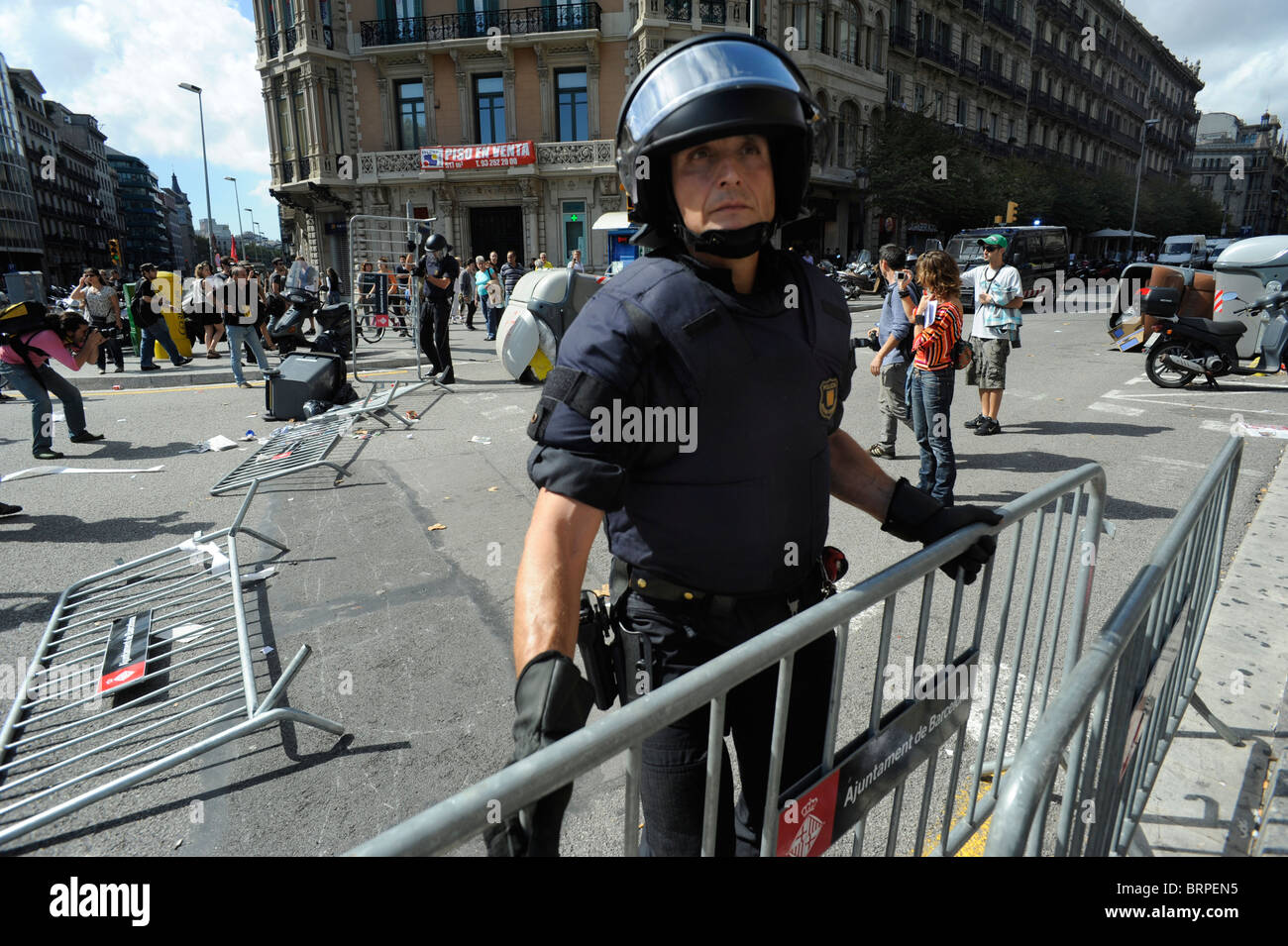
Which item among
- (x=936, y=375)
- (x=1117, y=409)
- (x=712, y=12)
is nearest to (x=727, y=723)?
(x=936, y=375)

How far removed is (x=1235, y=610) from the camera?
3520 millimetres

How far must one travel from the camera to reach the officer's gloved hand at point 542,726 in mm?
983

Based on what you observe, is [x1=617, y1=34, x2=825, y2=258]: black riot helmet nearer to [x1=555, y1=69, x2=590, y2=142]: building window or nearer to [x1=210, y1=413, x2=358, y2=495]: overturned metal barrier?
[x1=210, y1=413, x2=358, y2=495]: overturned metal barrier

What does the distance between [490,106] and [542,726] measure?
33.2 meters

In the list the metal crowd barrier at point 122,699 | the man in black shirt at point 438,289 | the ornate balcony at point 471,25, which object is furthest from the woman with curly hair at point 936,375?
the ornate balcony at point 471,25

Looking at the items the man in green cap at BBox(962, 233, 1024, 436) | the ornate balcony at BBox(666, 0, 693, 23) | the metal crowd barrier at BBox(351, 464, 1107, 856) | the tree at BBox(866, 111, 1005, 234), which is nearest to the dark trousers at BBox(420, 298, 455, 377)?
the man in green cap at BBox(962, 233, 1024, 436)

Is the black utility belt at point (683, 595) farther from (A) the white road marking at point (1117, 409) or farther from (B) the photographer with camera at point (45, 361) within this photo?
(A) the white road marking at point (1117, 409)

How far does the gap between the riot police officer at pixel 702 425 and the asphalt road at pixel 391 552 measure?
3.54 ft

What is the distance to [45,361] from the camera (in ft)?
23.4

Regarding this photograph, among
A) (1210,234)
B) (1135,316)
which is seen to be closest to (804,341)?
(1135,316)

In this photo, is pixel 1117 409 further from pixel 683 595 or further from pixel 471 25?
pixel 471 25

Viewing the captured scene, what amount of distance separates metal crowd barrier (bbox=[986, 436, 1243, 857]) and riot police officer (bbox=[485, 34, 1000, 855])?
39 cm
